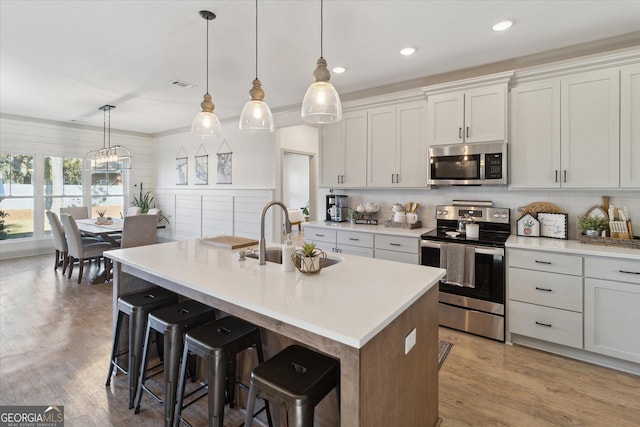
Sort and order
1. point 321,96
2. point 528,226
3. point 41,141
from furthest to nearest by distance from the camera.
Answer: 1. point 41,141
2. point 528,226
3. point 321,96

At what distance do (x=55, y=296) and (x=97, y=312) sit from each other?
0.99m

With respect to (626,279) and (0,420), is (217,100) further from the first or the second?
(626,279)

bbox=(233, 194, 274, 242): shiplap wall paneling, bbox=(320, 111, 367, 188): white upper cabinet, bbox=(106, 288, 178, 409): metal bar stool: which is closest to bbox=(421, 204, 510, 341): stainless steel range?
bbox=(320, 111, 367, 188): white upper cabinet

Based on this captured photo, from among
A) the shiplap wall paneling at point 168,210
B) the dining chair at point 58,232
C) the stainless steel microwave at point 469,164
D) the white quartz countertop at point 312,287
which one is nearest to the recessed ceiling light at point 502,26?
the stainless steel microwave at point 469,164

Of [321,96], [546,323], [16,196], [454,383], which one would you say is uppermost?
[321,96]

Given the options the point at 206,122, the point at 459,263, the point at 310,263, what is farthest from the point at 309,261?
the point at 459,263

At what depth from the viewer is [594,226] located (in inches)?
112

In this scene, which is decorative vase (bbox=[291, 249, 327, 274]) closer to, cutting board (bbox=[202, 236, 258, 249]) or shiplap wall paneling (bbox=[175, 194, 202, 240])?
cutting board (bbox=[202, 236, 258, 249])

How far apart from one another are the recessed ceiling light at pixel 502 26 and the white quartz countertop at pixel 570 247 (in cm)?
181

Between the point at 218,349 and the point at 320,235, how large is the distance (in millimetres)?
2642

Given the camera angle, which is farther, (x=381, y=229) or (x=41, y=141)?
(x=41, y=141)

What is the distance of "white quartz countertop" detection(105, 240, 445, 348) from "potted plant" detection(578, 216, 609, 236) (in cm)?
194

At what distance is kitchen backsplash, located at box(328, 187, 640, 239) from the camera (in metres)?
2.92

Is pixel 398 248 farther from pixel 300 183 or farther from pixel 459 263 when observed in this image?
pixel 300 183
